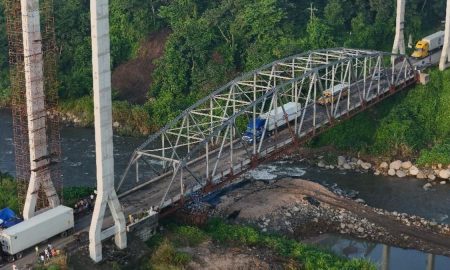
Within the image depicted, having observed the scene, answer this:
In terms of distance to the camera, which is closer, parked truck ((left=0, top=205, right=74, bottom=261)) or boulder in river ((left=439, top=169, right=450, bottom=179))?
parked truck ((left=0, top=205, right=74, bottom=261))

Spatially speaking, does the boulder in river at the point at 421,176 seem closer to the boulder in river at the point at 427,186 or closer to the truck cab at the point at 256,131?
the boulder in river at the point at 427,186

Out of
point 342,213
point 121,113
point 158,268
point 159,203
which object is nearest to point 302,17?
point 121,113

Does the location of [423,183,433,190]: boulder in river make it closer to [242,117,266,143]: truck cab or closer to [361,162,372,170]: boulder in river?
[361,162,372,170]: boulder in river

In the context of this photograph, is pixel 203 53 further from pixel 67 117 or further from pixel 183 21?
pixel 67 117

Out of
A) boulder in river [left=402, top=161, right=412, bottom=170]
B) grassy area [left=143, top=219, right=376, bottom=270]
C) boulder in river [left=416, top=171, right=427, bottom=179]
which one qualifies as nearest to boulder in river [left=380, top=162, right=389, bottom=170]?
boulder in river [left=402, top=161, right=412, bottom=170]

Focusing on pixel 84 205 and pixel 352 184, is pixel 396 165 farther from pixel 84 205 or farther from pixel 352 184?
pixel 84 205

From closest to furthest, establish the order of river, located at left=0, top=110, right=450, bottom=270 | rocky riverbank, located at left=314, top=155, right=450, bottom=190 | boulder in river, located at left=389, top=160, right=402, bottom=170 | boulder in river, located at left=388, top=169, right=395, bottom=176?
river, located at left=0, top=110, right=450, bottom=270
rocky riverbank, located at left=314, top=155, right=450, bottom=190
boulder in river, located at left=388, top=169, right=395, bottom=176
boulder in river, located at left=389, top=160, right=402, bottom=170

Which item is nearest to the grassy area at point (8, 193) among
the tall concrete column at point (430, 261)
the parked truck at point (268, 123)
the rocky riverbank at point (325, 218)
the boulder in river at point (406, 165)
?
the rocky riverbank at point (325, 218)

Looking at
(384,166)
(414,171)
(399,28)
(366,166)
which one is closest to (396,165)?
(384,166)
